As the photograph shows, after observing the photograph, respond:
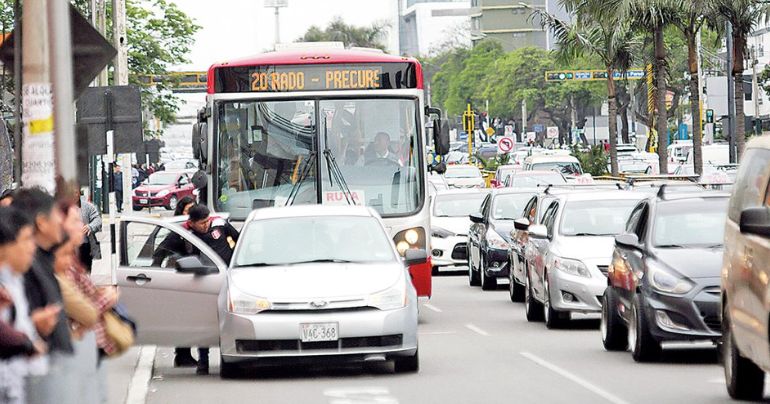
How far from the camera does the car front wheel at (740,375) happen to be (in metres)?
11.9

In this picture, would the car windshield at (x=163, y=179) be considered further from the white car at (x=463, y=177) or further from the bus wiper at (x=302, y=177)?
the bus wiper at (x=302, y=177)

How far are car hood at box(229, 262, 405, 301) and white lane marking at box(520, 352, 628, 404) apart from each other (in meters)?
1.64

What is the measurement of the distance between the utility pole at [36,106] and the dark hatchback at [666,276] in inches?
249

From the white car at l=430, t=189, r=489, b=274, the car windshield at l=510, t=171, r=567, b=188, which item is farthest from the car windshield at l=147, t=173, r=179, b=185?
the white car at l=430, t=189, r=489, b=274

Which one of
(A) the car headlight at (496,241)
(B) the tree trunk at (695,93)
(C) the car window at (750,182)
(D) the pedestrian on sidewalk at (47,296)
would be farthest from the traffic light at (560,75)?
(D) the pedestrian on sidewalk at (47,296)

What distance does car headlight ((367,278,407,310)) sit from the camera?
14086 millimetres

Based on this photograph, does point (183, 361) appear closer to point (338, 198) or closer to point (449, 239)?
→ point (338, 198)

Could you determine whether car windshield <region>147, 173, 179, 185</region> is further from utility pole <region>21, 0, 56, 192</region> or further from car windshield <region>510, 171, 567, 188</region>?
utility pole <region>21, 0, 56, 192</region>

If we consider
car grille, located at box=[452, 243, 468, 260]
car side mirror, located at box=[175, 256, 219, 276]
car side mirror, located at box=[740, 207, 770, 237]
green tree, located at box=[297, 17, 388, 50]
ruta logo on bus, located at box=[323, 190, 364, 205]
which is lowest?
car grille, located at box=[452, 243, 468, 260]

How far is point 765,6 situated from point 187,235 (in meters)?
26.3

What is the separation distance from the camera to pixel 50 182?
33.6 feet

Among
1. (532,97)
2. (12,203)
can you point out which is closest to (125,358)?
(12,203)

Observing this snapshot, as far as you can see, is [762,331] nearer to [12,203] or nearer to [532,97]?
[12,203]

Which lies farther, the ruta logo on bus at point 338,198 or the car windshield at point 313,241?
the ruta logo on bus at point 338,198
